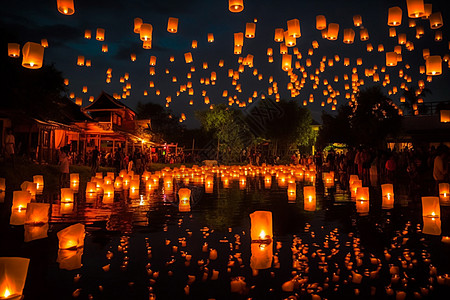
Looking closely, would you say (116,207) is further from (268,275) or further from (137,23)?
(137,23)

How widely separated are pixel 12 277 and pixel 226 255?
8.64ft

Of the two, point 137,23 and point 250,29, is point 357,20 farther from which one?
point 137,23

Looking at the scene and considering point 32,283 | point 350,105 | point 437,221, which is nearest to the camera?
point 32,283

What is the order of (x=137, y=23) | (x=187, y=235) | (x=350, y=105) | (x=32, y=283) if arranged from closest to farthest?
(x=32, y=283) < (x=187, y=235) < (x=137, y=23) < (x=350, y=105)

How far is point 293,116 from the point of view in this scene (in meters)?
61.0

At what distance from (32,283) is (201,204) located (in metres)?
6.64

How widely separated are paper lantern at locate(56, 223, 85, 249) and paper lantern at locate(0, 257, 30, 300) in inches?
64.7

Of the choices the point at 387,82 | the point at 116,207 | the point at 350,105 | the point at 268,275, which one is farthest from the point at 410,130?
the point at 268,275

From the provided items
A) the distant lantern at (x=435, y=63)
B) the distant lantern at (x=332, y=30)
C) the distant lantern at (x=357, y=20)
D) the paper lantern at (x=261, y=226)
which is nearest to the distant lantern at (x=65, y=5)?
the paper lantern at (x=261, y=226)

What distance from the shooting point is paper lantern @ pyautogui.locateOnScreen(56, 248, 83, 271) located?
187 inches

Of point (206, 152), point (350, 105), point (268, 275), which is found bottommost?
point (268, 275)

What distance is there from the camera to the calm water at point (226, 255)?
403 centimetres

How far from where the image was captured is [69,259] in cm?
505

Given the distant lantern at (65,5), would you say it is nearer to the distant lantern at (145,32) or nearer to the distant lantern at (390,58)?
the distant lantern at (145,32)
